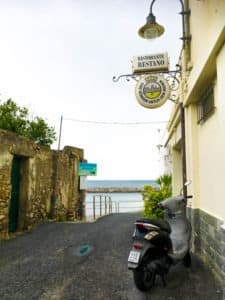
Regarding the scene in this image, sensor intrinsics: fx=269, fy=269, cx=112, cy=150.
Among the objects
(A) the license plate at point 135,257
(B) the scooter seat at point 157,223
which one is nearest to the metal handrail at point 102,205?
(B) the scooter seat at point 157,223

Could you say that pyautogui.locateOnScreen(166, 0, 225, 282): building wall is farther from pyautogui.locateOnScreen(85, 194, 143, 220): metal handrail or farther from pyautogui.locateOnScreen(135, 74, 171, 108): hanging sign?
pyautogui.locateOnScreen(85, 194, 143, 220): metal handrail

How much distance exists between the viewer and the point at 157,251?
328 cm

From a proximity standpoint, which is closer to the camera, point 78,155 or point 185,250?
point 185,250

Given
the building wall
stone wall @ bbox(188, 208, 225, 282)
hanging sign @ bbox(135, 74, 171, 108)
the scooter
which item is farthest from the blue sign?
the scooter

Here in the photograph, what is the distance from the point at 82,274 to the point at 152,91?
355cm

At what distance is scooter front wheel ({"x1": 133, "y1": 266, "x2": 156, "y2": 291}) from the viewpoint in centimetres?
303

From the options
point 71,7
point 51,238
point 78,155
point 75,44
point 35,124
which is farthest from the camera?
point 78,155

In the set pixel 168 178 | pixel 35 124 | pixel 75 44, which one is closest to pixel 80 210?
pixel 35 124

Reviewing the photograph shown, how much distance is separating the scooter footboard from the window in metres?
2.01

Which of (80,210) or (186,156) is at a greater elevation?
(186,156)

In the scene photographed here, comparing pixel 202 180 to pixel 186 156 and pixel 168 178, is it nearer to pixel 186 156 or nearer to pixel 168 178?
pixel 186 156

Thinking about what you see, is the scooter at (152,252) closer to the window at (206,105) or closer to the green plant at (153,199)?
the window at (206,105)

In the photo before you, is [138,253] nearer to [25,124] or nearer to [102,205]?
[25,124]

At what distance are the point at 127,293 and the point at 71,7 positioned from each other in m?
4.57
